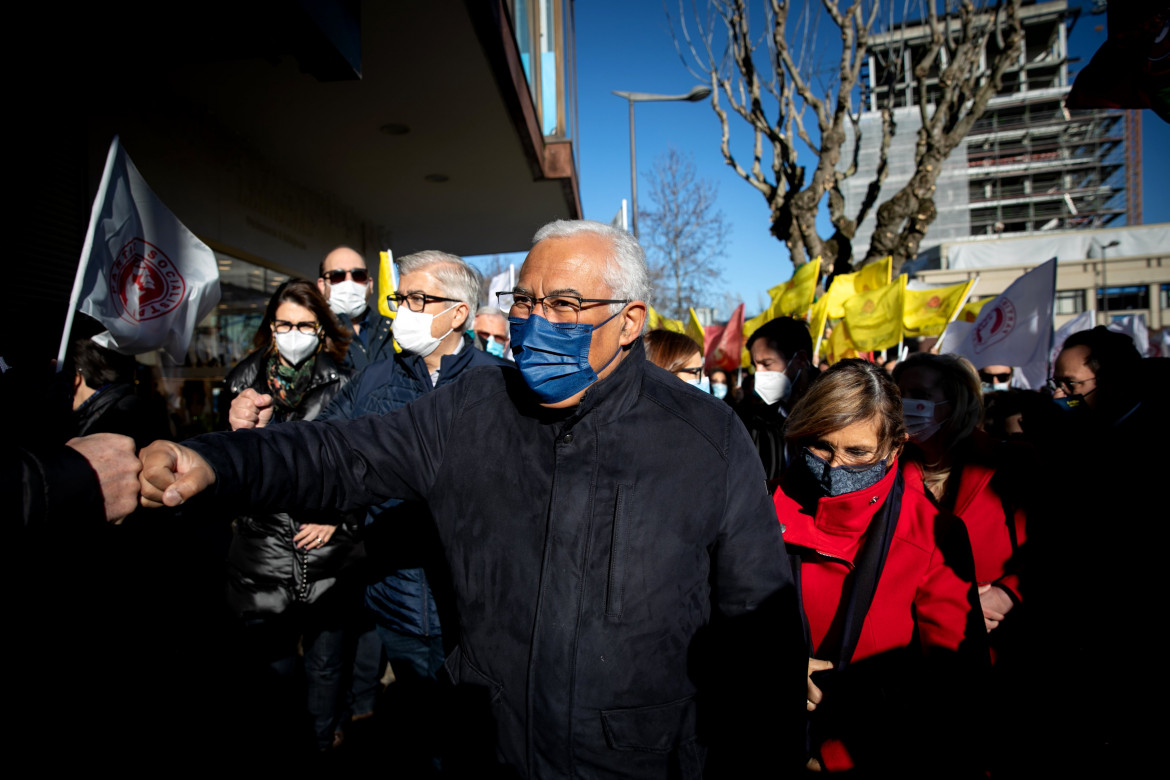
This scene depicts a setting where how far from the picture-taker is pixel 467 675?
5.73 ft

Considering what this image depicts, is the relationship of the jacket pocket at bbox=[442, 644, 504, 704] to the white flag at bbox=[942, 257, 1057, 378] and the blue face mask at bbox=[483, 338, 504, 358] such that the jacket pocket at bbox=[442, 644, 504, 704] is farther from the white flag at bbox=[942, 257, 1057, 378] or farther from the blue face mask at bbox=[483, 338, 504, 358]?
the white flag at bbox=[942, 257, 1057, 378]

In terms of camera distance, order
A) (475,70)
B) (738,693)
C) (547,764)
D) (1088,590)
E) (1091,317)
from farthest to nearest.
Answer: (1091,317)
(475,70)
(1088,590)
(738,693)
(547,764)

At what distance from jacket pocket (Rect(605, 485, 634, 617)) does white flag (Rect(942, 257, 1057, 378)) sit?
518 cm

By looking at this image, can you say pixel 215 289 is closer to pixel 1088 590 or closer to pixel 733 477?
pixel 733 477

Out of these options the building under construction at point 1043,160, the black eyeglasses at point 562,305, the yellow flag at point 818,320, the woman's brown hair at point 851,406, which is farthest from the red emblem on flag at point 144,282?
the building under construction at point 1043,160

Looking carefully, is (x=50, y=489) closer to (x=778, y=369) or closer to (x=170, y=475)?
(x=170, y=475)

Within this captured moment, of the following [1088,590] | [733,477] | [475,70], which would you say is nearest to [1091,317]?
[1088,590]

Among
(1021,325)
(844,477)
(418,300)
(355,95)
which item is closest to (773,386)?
(844,477)

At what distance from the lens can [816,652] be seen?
2.27 meters

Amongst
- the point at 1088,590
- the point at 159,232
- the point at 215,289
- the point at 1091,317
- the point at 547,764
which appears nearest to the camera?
the point at 547,764

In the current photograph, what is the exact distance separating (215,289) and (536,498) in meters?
2.30

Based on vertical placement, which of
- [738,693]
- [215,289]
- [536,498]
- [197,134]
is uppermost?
[197,134]

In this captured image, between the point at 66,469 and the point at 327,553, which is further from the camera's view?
the point at 327,553

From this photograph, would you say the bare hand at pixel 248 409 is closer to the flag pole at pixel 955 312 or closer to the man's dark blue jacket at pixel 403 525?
the man's dark blue jacket at pixel 403 525
